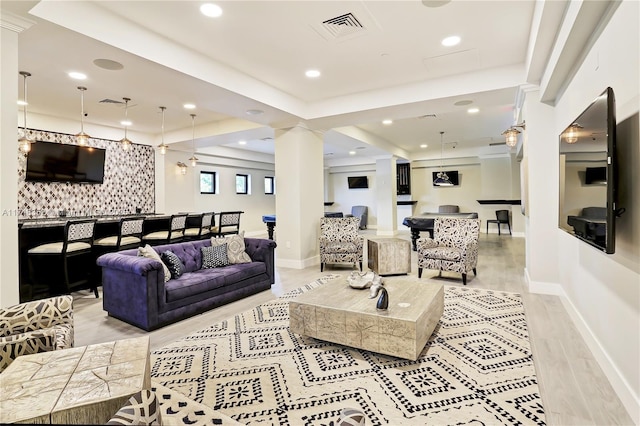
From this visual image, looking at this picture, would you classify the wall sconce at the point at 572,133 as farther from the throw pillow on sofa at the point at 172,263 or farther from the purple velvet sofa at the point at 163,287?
the throw pillow on sofa at the point at 172,263

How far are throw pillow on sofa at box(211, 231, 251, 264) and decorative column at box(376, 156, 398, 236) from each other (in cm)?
738

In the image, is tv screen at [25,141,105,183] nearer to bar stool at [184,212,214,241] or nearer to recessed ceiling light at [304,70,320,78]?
bar stool at [184,212,214,241]

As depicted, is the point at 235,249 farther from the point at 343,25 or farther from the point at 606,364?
the point at 606,364

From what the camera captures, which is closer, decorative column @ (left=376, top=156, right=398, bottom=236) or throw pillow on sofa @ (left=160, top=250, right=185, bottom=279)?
throw pillow on sofa @ (left=160, top=250, right=185, bottom=279)

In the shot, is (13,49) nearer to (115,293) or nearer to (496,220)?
(115,293)

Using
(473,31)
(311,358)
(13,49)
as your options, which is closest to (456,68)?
(473,31)

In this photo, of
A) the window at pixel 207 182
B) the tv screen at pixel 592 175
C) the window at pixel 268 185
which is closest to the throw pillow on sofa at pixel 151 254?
the tv screen at pixel 592 175

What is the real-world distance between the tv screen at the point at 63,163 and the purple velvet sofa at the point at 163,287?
4.29m

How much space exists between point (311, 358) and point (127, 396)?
1490 mm

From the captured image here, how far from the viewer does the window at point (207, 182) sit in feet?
35.2

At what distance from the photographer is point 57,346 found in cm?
200

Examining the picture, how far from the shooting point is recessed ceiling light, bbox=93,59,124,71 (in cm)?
380

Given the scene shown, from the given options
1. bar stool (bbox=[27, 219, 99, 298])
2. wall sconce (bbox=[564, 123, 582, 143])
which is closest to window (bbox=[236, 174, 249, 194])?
bar stool (bbox=[27, 219, 99, 298])

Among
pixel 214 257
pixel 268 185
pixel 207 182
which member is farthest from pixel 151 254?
pixel 268 185
